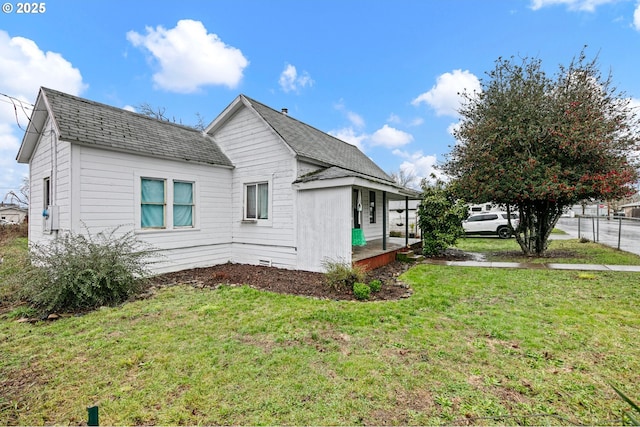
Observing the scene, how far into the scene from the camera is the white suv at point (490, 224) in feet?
61.8

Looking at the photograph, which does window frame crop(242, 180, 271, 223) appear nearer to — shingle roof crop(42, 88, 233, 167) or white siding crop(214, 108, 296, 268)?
white siding crop(214, 108, 296, 268)

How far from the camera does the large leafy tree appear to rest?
9.41 meters

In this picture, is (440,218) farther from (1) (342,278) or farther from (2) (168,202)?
(2) (168,202)

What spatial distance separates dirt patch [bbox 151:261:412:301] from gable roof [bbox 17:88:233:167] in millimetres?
3457

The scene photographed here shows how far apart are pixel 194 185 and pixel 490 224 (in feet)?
59.8

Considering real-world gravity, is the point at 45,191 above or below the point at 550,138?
below

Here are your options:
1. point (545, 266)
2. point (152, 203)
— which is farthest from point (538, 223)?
point (152, 203)

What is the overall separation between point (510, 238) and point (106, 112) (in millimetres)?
20942

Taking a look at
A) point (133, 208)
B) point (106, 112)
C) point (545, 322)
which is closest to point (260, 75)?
point (106, 112)

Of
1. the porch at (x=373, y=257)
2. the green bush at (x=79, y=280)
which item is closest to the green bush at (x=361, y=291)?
the porch at (x=373, y=257)

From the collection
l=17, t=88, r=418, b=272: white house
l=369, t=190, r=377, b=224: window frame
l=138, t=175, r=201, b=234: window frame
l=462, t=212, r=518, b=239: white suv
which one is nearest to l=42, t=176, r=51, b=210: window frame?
l=17, t=88, r=418, b=272: white house

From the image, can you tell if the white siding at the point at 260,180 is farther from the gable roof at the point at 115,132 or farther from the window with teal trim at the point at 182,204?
the window with teal trim at the point at 182,204

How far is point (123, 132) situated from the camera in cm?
803

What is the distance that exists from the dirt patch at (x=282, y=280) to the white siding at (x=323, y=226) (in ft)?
1.81
